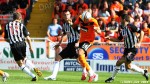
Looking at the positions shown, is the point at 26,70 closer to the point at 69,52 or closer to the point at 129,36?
the point at 69,52

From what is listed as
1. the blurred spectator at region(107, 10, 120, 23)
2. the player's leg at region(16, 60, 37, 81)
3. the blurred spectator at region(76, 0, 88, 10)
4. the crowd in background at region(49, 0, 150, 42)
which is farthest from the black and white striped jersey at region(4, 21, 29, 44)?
the blurred spectator at region(76, 0, 88, 10)

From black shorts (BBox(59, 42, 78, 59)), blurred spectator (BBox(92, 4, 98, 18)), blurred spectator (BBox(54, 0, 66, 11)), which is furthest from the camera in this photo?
blurred spectator (BBox(54, 0, 66, 11))

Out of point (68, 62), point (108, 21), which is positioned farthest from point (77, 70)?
point (108, 21)

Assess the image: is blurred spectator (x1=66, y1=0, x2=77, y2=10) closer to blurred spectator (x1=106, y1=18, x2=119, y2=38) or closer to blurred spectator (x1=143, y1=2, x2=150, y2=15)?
blurred spectator (x1=106, y1=18, x2=119, y2=38)

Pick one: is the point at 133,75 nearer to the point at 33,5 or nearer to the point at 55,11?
the point at 55,11

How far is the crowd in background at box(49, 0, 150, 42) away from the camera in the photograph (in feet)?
81.5

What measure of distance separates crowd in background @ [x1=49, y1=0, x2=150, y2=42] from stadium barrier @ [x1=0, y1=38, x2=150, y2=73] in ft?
4.37

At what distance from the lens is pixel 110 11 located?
1027 inches

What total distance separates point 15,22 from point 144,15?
989 centimetres

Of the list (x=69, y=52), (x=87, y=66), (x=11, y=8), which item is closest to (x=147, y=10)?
(x=11, y=8)

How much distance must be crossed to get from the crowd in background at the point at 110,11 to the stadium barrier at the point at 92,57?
1.33 m

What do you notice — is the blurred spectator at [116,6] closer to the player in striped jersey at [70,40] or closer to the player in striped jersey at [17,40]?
the player in striped jersey at [70,40]

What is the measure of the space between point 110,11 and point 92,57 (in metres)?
3.70

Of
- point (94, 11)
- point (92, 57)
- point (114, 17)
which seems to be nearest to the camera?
point (92, 57)
